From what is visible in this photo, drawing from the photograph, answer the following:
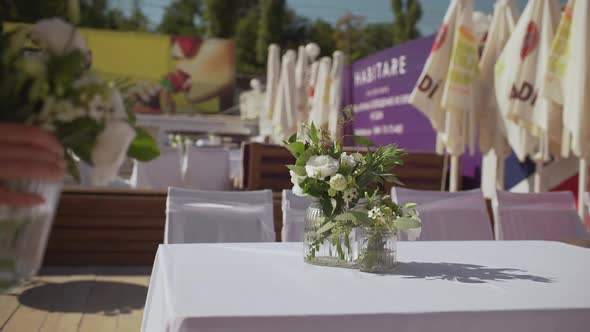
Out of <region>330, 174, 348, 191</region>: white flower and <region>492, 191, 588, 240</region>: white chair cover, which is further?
<region>492, 191, 588, 240</region>: white chair cover

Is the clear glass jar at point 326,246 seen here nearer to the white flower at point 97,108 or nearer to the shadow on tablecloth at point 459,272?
the shadow on tablecloth at point 459,272

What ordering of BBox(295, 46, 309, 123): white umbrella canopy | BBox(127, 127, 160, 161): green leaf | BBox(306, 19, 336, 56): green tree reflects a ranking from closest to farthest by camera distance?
BBox(127, 127, 160, 161): green leaf
BBox(295, 46, 309, 123): white umbrella canopy
BBox(306, 19, 336, 56): green tree

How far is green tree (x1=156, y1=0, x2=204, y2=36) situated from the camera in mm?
39969

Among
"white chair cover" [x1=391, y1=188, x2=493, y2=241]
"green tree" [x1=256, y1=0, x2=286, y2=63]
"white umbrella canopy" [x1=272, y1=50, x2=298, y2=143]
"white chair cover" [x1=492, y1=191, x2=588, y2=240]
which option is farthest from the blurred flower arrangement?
"green tree" [x1=256, y1=0, x2=286, y2=63]

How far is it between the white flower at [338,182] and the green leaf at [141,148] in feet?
3.45

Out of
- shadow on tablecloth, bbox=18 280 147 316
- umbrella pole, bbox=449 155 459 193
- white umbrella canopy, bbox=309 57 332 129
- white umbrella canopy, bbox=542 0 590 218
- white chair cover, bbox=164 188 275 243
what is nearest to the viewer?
white chair cover, bbox=164 188 275 243

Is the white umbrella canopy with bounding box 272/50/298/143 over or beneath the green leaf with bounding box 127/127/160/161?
over

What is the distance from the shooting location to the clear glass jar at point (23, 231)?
82 cm

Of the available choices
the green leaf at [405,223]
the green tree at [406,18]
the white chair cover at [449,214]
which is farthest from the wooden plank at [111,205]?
the green tree at [406,18]

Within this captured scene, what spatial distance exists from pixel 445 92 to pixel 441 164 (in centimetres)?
161

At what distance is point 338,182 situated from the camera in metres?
2.05

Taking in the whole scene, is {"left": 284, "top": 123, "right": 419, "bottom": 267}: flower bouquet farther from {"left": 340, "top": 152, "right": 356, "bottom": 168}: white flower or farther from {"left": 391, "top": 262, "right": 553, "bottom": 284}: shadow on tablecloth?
{"left": 391, "top": 262, "right": 553, "bottom": 284}: shadow on tablecloth


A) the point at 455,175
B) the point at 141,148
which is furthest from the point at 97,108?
the point at 455,175

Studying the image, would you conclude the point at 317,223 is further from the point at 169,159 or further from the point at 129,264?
the point at 169,159
